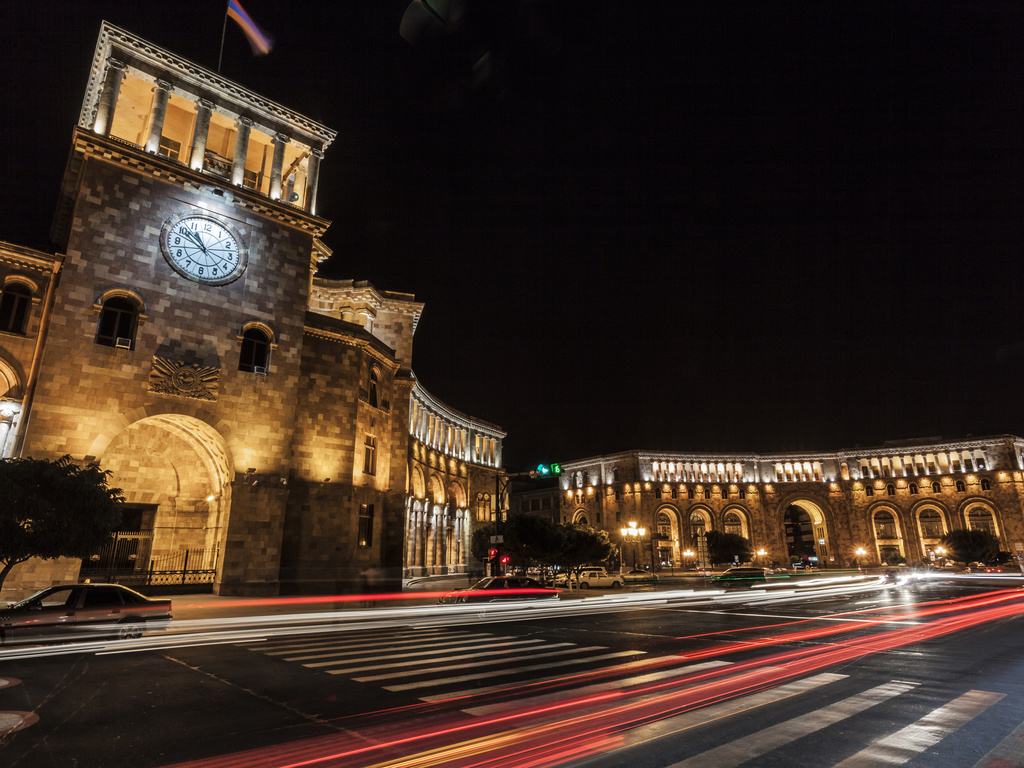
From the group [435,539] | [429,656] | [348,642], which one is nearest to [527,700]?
[429,656]

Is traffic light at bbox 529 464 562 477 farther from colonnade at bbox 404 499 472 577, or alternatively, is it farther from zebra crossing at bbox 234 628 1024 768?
colonnade at bbox 404 499 472 577

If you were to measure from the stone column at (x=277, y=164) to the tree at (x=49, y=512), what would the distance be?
1604 cm

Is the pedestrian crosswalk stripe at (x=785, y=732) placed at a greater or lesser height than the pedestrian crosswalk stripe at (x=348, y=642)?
greater

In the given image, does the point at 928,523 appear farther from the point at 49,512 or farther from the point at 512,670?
the point at 49,512

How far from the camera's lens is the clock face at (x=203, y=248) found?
77.9 ft

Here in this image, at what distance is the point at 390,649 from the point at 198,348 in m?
17.1

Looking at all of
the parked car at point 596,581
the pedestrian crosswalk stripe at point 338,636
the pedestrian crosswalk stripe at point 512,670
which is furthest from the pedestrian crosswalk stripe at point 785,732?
the parked car at point 596,581

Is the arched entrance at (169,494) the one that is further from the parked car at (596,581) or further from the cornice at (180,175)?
the parked car at (596,581)

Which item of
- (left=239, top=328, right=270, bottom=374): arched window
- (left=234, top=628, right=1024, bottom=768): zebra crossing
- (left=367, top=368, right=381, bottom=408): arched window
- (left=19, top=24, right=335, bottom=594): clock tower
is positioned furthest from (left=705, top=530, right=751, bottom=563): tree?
(left=234, top=628, right=1024, bottom=768): zebra crossing

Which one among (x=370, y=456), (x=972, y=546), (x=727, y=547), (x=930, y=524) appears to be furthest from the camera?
(x=930, y=524)

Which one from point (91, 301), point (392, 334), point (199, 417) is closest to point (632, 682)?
point (199, 417)

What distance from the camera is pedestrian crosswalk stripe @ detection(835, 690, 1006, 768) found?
5.32 meters

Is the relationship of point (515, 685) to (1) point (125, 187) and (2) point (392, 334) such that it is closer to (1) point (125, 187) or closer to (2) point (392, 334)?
(1) point (125, 187)

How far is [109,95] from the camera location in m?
24.0
